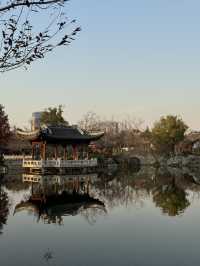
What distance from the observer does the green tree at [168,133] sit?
147 ft

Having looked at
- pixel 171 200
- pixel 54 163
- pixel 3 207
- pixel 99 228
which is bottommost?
pixel 99 228

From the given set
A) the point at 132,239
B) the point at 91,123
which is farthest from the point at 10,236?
the point at 91,123

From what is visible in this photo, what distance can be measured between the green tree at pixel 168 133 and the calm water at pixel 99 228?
2808cm

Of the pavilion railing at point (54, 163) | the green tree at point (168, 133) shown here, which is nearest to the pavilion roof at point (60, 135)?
the pavilion railing at point (54, 163)

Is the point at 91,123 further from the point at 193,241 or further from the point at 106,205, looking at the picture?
the point at 193,241

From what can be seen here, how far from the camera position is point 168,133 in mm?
44750

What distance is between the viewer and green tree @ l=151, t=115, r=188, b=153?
44.7 meters

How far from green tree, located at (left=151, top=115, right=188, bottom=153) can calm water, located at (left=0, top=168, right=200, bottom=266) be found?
28.1 metres

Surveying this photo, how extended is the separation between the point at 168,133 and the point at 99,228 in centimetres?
3575

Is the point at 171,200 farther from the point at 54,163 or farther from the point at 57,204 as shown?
the point at 54,163

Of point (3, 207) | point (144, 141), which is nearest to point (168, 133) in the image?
point (144, 141)

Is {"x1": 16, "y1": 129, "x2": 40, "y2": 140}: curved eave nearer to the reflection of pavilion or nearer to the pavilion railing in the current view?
the pavilion railing

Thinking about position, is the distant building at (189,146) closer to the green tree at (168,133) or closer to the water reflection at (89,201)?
the green tree at (168,133)

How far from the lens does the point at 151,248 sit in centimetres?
778
